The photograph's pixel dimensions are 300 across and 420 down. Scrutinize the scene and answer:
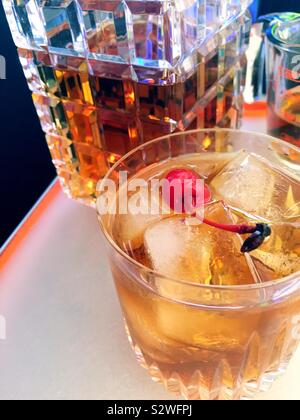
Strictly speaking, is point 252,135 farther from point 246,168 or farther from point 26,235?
point 26,235

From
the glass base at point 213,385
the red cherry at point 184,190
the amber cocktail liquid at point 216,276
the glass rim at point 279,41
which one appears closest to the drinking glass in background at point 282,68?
the glass rim at point 279,41

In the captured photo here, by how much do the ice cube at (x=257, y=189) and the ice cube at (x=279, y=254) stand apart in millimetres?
32

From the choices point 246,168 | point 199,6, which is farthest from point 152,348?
point 199,6

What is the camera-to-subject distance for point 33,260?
2.56ft

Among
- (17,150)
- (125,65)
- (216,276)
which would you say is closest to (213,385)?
(216,276)

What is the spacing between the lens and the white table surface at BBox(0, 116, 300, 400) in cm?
62

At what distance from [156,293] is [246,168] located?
9.7 inches

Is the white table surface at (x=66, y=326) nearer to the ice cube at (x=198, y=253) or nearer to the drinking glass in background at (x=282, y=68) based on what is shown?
the ice cube at (x=198, y=253)

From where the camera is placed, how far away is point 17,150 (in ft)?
2.86

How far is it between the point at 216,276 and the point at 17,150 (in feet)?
1.65

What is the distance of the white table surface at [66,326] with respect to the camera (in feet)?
2.03

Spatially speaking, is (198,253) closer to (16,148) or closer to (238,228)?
(238,228)

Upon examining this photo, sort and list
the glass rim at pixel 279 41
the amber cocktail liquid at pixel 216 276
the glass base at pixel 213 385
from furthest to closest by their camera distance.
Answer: the glass rim at pixel 279 41 → the glass base at pixel 213 385 → the amber cocktail liquid at pixel 216 276

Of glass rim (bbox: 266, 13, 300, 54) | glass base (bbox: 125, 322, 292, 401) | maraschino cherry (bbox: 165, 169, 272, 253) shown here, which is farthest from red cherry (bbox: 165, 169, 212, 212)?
glass rim (bbox: 266, 13, 300, 54)
